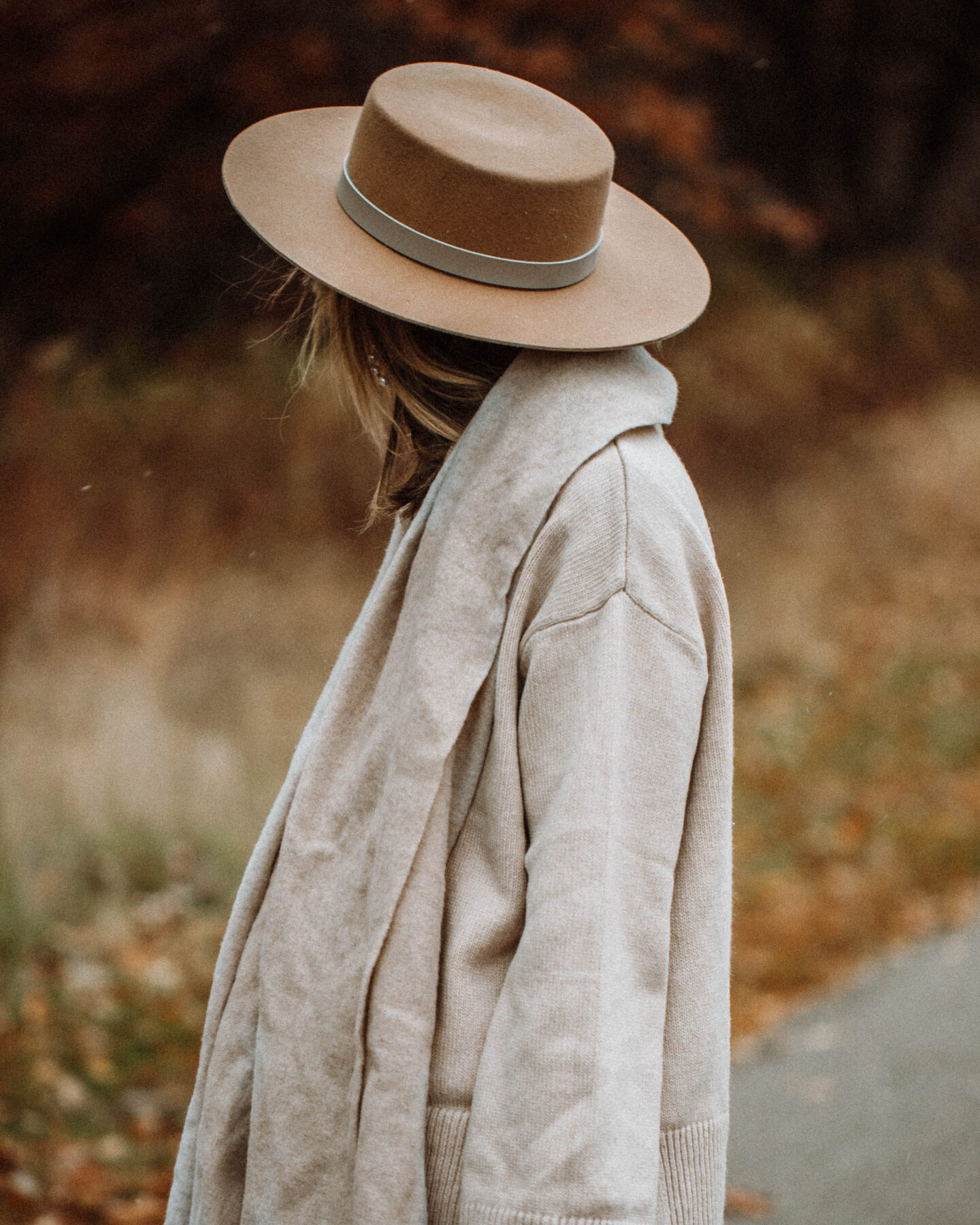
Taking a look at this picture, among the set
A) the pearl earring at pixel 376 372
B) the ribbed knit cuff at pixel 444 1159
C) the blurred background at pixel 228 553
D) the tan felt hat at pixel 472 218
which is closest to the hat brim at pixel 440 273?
the tan felt hat at pixel 472 218

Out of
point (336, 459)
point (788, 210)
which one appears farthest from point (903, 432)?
point (336, 459)

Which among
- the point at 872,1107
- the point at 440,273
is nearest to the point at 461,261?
the point at 440,273

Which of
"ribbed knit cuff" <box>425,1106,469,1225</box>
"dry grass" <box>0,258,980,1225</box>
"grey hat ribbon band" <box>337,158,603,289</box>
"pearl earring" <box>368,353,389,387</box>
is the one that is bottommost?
"dry grass" <box>0,258,980,1225</box>

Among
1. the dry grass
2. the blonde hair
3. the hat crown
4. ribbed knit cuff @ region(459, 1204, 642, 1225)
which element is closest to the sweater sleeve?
ribbed knit cuff @ region(459, 1204, 642, 1225)

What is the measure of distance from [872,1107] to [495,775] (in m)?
2.73

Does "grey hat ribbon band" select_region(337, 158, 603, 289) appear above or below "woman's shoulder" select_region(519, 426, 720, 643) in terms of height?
above

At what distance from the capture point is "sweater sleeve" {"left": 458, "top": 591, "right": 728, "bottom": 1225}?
1196 mm

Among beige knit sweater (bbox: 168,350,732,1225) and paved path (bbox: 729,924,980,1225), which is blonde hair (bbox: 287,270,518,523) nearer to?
beige knit sweater (bbox: 168,350,732,1225)

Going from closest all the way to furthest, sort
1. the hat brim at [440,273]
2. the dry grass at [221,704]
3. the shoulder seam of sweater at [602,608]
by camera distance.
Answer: the shoulder seam of sweater at [602,608], the hat brim at [440,273], the dry grass at [221,704]

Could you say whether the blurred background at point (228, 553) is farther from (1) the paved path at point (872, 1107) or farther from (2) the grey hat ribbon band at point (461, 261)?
(2) the grey hat ribbon band at point (461, 261)

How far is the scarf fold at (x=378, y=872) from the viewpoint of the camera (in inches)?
52.9

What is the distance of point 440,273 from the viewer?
1.43m

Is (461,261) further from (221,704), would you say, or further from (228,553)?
(228,553)

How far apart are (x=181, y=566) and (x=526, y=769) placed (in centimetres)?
409
